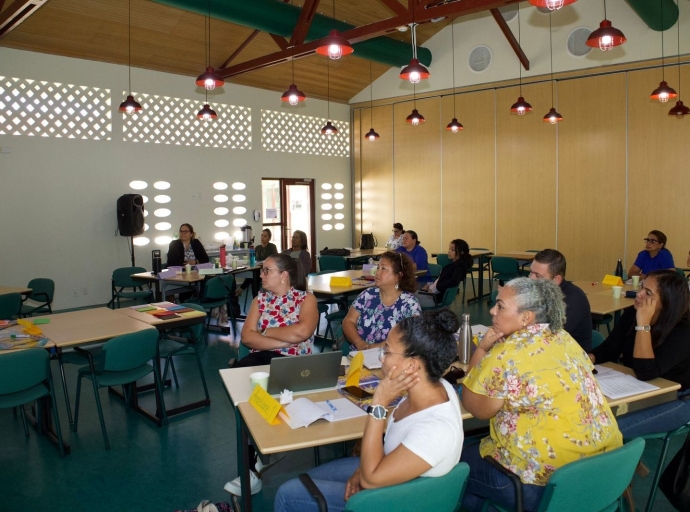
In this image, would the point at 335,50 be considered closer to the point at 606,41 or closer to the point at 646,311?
the point at 606,41

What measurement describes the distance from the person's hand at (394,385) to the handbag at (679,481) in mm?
1314

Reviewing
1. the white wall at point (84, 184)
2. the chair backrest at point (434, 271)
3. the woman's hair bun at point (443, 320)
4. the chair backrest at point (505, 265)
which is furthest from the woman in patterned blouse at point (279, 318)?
the white wall at point (84, 184)

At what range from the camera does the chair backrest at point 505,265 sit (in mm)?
8009

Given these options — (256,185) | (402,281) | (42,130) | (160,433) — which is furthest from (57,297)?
(402,281)

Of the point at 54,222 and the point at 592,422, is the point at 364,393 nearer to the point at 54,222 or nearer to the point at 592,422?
the point at 592,422

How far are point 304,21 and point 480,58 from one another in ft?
14.6

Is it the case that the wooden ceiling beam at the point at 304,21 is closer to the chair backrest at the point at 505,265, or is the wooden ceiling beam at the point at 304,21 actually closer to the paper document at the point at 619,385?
the chair backrest at the point at 505,265

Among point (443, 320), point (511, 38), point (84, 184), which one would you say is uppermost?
point (511, 38)

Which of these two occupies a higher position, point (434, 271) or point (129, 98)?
point (129, 98)

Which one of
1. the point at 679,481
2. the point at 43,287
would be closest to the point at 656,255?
the point at 679,481

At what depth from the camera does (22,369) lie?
10.5 feet

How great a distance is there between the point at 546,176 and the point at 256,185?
216 inches

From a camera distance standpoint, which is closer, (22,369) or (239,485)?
(239,485)

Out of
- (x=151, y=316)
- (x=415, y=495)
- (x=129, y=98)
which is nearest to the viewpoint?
(x=415, y=495)
